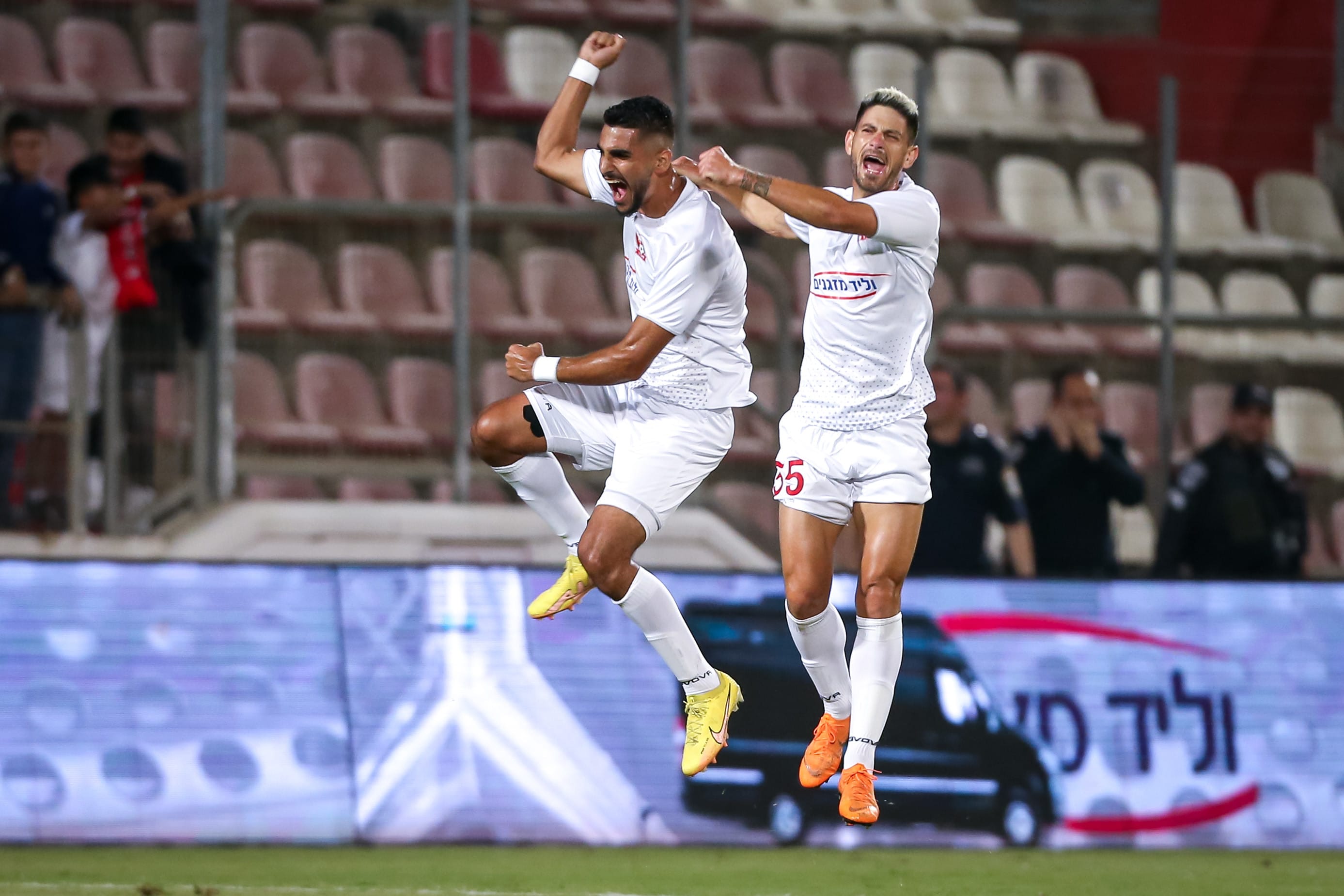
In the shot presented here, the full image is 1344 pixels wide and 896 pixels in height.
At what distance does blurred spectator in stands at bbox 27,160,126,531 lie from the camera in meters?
9.18

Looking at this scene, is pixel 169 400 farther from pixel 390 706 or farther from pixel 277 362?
pixel 390 706

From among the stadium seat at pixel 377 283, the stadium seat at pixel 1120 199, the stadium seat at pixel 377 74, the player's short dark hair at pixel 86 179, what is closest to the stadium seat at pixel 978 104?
the stadium seat at pixel 1120 199

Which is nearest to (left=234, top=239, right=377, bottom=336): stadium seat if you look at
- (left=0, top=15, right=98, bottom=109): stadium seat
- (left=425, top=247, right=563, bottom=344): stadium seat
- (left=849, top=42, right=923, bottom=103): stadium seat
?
(left=425, top=247, right=563, bottom=344): stadium seat

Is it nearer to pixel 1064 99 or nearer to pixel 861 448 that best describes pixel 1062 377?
pixel 861 448

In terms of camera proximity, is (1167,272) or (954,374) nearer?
(954,374)

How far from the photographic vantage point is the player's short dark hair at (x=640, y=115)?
6.21 metres

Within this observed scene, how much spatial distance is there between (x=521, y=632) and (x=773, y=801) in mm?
1501

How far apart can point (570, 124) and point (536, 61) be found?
476 centimetres

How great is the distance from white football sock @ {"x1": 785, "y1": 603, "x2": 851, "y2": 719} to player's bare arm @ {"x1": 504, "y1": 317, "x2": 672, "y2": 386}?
1045mm

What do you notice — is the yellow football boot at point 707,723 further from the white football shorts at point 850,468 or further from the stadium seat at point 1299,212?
the stadium seat at point 1299,212

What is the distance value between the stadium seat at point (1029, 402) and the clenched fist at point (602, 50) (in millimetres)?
4783

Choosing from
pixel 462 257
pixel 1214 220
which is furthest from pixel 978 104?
pixel 462 257

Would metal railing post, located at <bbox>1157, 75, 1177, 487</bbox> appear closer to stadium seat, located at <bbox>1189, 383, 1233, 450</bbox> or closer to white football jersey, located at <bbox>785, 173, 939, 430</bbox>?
stadium seat, located at <bbox>1189, 383, 1233, 450</bbox>

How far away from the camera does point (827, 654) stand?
6750mm
